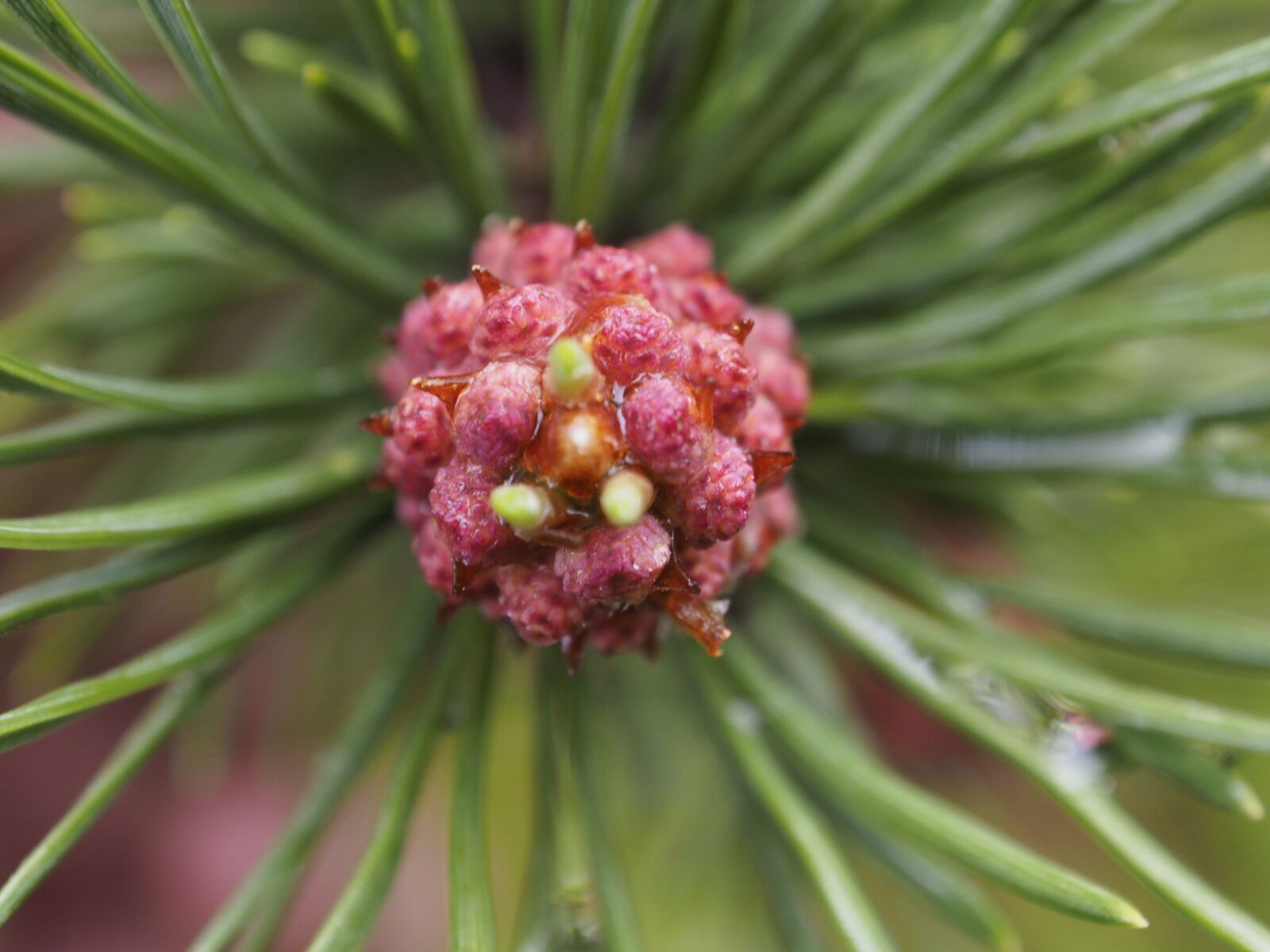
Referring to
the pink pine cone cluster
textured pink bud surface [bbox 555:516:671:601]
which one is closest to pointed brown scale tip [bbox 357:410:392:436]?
the pink pine cone cluster

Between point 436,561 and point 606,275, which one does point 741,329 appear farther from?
point 436,561

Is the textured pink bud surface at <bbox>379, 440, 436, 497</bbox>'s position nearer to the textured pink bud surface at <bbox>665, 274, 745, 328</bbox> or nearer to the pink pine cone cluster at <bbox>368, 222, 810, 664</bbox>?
the pink pine cone cluster at <bbox>368, 222, 810, 664</bbox>

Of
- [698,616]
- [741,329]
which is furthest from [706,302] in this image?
[698,616]

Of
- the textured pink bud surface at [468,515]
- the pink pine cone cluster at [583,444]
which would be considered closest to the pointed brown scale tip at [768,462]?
the pink pine cone cluster at [583,444]

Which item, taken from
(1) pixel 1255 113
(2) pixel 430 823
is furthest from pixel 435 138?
(2) pixel 430 823

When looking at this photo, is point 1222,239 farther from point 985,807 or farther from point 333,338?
point 333,338

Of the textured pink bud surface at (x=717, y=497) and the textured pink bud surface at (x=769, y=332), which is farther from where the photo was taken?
the textured pink bud surface at (x=769, y=332)

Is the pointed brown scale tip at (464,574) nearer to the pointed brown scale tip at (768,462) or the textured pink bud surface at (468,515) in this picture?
the textured pink bud surface at (468,515)
